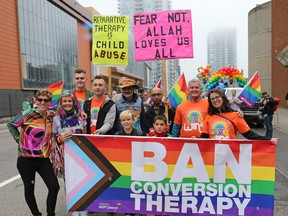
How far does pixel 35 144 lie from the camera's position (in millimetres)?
3773

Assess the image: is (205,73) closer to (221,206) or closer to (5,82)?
(5,82)

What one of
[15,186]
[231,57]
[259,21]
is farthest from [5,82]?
[231,57]

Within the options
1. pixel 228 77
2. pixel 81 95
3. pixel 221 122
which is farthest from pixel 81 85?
pixel 228 77

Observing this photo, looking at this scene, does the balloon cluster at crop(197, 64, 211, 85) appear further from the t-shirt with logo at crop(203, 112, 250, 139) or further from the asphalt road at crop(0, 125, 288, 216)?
the t-shirt with logo at crop(203, 112, 250, 139)

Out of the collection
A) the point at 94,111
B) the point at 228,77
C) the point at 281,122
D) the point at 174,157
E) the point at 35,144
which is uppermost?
the point at 228,77

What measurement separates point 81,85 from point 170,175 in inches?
77.0

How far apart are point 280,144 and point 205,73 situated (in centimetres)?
1394

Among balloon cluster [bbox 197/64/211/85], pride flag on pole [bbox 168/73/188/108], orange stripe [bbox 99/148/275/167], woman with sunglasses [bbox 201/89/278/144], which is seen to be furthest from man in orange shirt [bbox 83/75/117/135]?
balloon cluster [bbox 197/64/211/85]

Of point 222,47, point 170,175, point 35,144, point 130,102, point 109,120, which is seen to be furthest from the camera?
point 222,47

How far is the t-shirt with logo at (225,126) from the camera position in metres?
3.86

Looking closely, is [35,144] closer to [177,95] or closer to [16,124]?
[16,124]

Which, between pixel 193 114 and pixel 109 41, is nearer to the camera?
pixel 193 114

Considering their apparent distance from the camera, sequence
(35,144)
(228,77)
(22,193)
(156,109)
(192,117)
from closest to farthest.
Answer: (35,144)
(192,117)
(156,109)
(22,193)
(228,77)

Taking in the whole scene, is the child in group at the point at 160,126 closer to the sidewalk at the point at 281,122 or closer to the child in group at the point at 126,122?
the child in group at the point at 126,122
